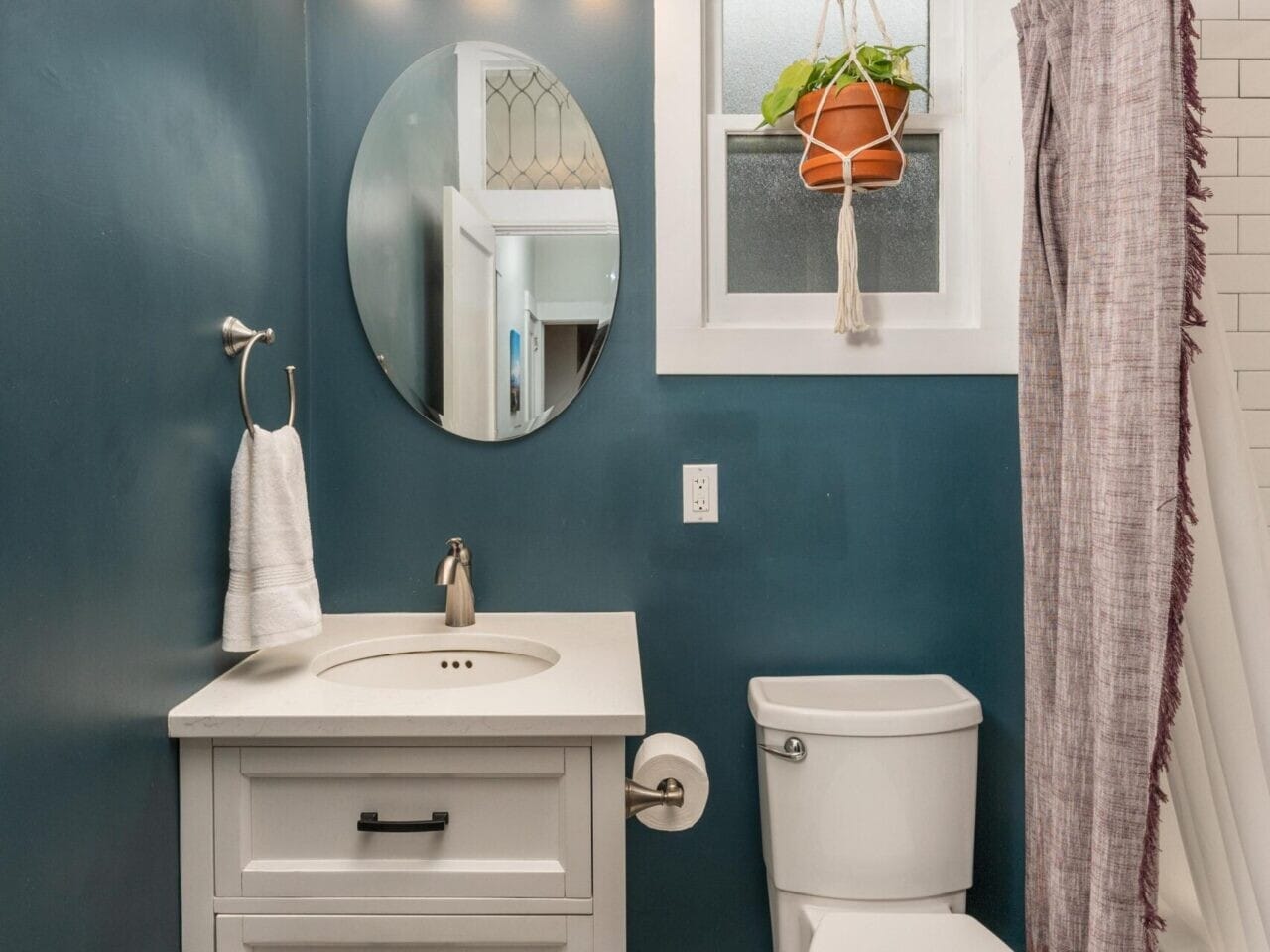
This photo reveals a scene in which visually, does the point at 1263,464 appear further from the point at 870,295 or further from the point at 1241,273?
the point at 870,295

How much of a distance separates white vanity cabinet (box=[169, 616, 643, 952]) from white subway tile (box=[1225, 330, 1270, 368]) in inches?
52.6

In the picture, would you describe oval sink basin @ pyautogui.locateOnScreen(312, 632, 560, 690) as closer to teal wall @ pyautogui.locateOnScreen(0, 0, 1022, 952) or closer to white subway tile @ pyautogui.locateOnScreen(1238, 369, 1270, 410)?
teal wall @ pyautogui.locateOnScreen(0, 0, 1022, 952)

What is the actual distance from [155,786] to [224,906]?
0.19 meters

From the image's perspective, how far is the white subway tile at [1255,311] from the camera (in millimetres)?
1740

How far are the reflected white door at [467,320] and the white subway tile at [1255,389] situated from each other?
138 centimetres

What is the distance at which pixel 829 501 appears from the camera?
69.6 inches

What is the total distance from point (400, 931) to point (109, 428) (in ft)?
2.31

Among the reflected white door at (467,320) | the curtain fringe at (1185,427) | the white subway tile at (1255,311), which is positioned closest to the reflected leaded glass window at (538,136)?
the reflected white door at (467,320)

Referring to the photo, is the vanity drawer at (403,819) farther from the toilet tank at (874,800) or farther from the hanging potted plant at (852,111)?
the hanging potted plant at (852,111)

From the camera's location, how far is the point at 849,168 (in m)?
1.63

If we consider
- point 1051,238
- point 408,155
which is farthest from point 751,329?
point 408,155

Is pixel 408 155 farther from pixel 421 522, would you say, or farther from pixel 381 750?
pixel 381 750

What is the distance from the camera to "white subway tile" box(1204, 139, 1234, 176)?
173cm

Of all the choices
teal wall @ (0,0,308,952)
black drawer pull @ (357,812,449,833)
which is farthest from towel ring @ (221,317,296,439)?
black drawer pull @ (357,812,449,833)
